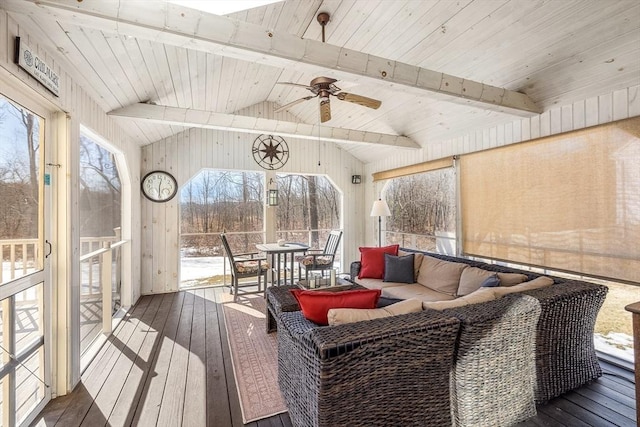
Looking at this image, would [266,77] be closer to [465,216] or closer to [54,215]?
[54,215]

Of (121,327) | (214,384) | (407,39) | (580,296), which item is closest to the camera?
(580,296)

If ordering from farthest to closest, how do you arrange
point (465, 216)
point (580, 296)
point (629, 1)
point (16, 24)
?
point (465, 216) → point (580, 296) → point (629, 1) → point (16, 24)

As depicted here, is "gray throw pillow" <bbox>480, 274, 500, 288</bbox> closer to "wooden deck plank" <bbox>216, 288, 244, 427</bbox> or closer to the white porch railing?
"wooden deck plank" <bbox>216, 288, 244, 427</bbox>

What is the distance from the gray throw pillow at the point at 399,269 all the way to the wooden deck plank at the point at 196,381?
2.33 m

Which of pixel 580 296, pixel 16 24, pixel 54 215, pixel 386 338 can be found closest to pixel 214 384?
pixel 386 338

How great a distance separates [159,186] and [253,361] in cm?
364

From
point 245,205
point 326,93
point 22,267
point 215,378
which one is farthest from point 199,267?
point 326,93

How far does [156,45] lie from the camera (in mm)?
2330

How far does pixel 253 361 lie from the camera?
265 centimetres

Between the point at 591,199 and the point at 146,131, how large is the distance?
214 inches

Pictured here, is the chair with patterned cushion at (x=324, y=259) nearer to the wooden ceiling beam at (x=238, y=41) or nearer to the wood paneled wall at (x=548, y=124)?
the wood paneled wall at (x=548, y=124)

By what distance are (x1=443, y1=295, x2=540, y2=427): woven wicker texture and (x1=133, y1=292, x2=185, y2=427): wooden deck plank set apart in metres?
2.00

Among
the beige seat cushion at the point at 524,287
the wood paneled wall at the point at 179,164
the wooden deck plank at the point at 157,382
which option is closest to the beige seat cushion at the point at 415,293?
the beige seat cushion at the point at 524,287

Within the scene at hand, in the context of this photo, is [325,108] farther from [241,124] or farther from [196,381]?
[196,381]
